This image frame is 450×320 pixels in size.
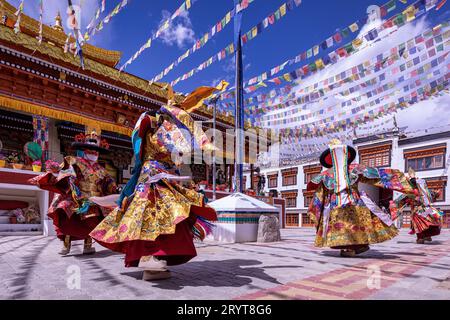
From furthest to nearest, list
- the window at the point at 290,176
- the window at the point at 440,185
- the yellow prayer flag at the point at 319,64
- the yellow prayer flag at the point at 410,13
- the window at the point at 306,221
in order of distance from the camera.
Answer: the window at the point at 290,176 → the window at the point at 306,221 → the window at the point at 440,185 → the yellow prayer flag at the point at 319,64 → the yellow prayer flag at the point at 410,13

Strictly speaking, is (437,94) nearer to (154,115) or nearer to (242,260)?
(242,260)

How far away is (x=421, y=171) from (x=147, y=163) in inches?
1085

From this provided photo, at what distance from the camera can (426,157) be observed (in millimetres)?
25547

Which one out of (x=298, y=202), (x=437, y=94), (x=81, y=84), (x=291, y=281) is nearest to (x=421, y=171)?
(x=298, y=202)

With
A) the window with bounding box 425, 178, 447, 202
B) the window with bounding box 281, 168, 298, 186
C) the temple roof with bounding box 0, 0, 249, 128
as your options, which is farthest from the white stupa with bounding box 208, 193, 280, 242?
the window with bounding box 281, 168, 298, 186

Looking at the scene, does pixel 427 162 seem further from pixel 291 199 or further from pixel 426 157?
pixel 291 199

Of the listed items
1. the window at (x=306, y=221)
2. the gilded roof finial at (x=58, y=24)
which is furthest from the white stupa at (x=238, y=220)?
the window at (x=306, y=221)

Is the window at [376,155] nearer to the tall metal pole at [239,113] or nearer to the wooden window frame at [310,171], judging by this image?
the wooden window frame at [310,171]

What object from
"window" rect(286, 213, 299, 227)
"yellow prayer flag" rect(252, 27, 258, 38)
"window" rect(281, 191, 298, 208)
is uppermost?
"yellow prayer flag" rect(252, 27, 258, 38)

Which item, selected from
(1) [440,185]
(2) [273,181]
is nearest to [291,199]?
(2) [273,181]

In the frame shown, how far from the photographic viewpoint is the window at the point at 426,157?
971 inches

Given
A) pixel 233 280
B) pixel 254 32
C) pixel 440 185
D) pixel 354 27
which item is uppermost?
pixel 254 32

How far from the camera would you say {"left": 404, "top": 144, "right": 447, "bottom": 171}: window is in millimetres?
24656

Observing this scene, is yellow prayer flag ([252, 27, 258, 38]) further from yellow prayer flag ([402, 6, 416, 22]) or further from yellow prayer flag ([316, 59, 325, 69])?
yellow prayer flag ([402, 6, 416, 22])
